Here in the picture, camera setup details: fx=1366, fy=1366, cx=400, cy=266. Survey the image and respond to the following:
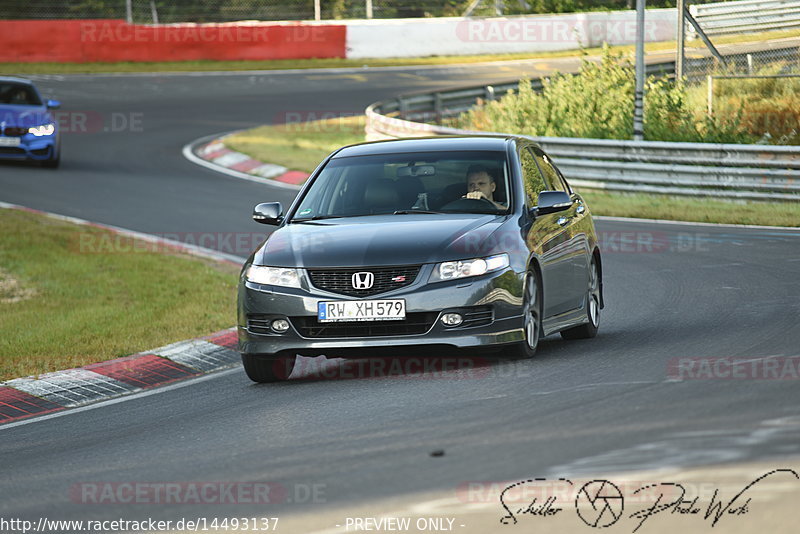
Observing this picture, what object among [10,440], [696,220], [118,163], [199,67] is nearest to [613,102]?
[696,220]

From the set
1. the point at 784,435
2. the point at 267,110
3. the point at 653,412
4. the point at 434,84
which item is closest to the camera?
the point at 784,435

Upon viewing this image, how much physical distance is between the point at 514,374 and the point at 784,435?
8.25ft

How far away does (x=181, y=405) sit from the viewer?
28.5 feet

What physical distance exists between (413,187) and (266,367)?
165 centimetres

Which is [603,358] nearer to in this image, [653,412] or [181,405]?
[653,412]

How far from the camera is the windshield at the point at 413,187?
31.4 ft

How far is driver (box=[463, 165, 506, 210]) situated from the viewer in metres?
9.60

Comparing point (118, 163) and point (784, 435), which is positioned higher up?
point (784, 435)

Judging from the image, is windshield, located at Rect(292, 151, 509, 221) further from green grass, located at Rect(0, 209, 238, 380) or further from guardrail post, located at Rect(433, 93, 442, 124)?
guardrail post, located at Rect(433, 93, 442, 124)

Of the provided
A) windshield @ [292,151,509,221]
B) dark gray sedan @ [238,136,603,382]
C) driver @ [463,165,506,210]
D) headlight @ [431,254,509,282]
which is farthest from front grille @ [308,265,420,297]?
driver @ [463,165,506,210]

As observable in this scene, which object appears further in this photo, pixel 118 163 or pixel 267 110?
→ pixel 267 110

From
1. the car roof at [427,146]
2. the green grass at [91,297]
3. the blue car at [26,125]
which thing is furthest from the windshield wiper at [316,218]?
the blue car at [26,125]

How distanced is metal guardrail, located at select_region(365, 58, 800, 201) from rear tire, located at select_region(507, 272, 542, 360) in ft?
40.3

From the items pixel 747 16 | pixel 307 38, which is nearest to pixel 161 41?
pixel 307 38
